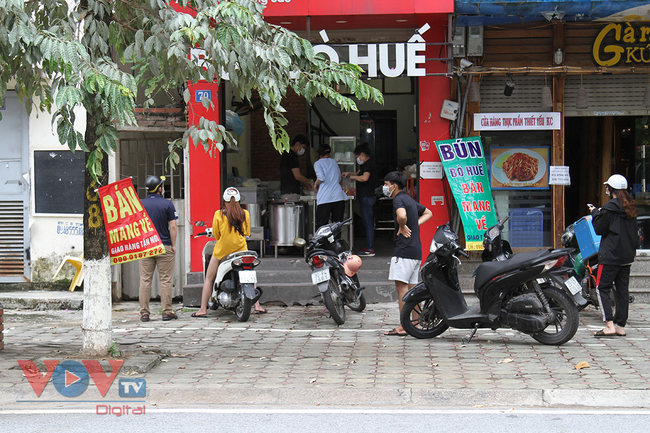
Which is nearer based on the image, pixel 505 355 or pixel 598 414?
pixel 598 414

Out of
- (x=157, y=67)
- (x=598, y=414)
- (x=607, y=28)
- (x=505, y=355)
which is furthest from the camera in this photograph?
(x=607, y=28)

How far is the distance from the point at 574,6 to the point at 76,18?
6.69 metres

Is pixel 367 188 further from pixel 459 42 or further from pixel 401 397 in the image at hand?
pixel 401 397

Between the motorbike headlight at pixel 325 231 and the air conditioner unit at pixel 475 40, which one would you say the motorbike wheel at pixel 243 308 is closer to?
the motorbike headlight at pixel 325 231

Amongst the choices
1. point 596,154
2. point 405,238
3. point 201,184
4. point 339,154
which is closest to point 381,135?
point 339,154

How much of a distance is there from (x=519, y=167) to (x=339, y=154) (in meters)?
3.26

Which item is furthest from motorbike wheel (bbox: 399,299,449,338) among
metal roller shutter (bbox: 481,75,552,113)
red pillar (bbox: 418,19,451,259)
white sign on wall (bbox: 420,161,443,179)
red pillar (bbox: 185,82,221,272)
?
metal roller shutter (bbox: 481,75,552,113)

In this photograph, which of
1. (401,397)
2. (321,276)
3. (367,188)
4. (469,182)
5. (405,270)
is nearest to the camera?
(401,397)

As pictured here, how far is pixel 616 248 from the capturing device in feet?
26.1

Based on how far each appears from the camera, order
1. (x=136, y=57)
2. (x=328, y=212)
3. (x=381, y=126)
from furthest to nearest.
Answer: (x=381, y=126) → (x=328, y=212) → (x=136, y=57)

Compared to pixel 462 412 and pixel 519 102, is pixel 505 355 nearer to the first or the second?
pixel 462 412

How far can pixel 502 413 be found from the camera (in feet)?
18.4

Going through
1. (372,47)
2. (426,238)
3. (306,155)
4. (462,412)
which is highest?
(372,47)

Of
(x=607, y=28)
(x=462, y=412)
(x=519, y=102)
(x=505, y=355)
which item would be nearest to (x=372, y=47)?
(x=519, y=102)
